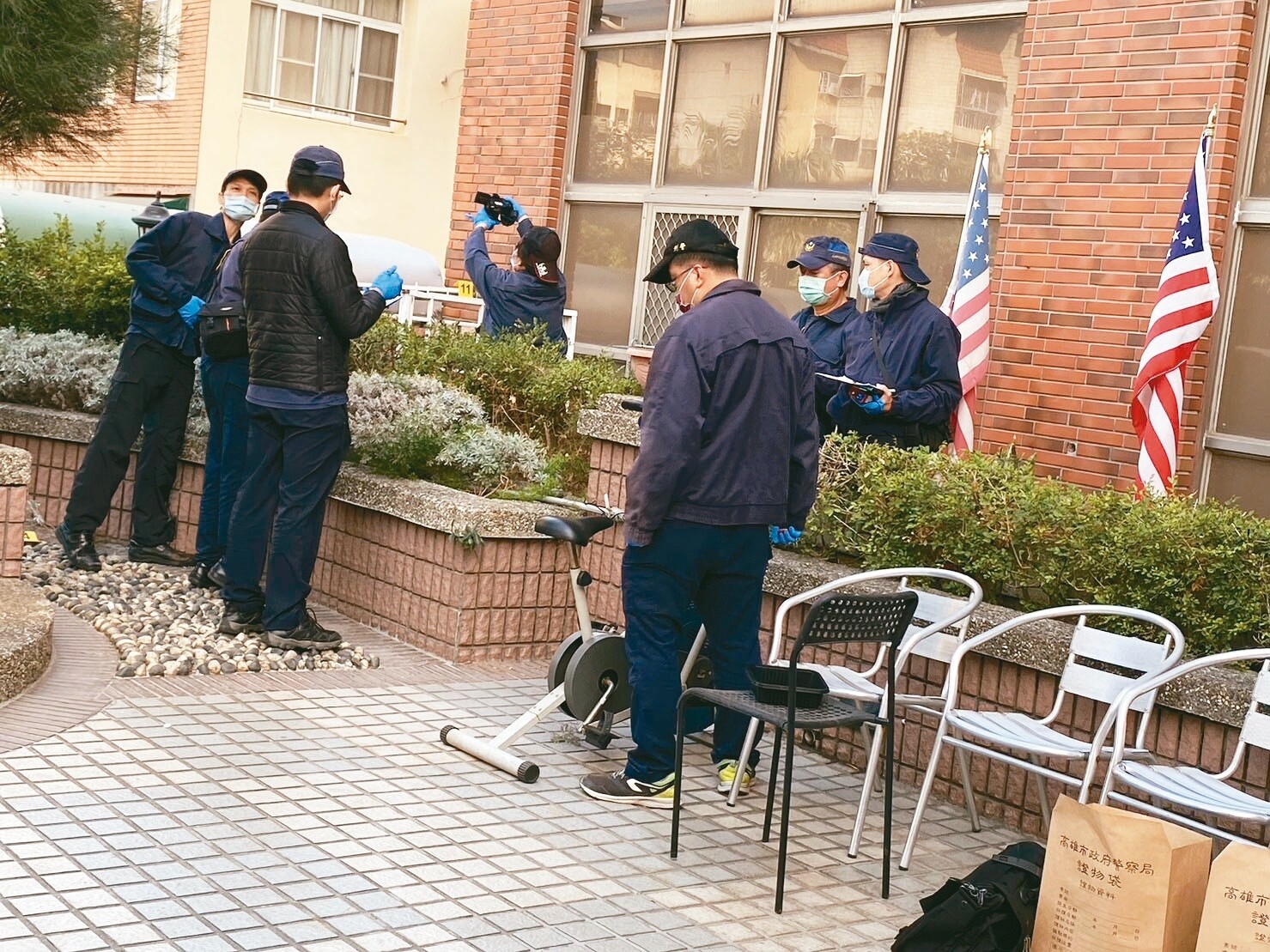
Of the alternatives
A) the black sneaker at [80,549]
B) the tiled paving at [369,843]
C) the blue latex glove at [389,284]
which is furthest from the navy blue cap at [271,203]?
the tiled paving at [369,843]

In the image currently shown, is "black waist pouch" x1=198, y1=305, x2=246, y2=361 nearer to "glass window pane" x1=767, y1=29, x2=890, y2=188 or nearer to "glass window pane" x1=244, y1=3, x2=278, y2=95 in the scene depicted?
"glass window pane" x1=767, y1=29, x2=890, y2=188

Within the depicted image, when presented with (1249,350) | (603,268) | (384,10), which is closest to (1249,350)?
(1249,350)

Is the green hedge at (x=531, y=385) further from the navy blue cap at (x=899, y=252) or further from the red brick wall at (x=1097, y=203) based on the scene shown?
the red brick wall at (x=1097, y=203)

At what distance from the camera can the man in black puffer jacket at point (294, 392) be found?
6723 millimetres

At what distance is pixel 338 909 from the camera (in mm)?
4191

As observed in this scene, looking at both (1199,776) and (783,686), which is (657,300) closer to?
(783,686)

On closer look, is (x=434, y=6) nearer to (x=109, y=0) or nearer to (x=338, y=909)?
(x=109, y=0)

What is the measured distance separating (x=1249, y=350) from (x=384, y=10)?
54.0 feet

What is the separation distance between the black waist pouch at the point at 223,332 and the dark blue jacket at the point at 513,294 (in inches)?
82.9

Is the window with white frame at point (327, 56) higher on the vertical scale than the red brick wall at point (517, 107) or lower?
higher

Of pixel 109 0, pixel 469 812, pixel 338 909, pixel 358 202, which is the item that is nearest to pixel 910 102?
pixel 109 0

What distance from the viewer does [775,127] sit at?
1049cm

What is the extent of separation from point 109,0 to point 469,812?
23.2 ft

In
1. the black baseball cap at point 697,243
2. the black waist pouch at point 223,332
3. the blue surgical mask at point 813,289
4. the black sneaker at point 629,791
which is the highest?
the black baseball cap at point 697,243
